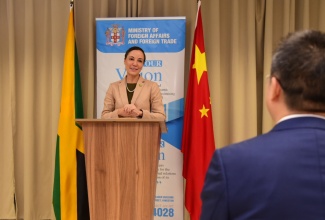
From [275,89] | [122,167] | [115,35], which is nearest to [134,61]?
[115,35]

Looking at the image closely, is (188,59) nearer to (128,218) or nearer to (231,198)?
(128,218)

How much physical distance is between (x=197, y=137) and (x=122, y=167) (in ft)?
5.93

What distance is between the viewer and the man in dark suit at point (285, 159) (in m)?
0.93

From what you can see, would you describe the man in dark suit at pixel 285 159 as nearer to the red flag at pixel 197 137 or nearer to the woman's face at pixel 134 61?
the woman's face at pixel 134 61

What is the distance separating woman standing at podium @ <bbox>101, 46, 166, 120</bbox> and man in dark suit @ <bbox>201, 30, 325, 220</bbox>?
9.14ft

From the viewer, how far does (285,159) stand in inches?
37.1

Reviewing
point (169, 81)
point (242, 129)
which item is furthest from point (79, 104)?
point (242, 129)

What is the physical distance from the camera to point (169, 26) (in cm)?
429

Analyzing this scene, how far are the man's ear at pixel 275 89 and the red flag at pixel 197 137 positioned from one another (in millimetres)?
3130

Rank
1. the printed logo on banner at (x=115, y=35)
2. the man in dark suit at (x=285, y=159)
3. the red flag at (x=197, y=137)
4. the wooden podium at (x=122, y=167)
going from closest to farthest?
the man in dark suit at (x=285, y=159)
the wooden podium at (x=122, y=167)
the red flag at (x=197, y=137)
the printed logo on banner at (x=115, y=35)

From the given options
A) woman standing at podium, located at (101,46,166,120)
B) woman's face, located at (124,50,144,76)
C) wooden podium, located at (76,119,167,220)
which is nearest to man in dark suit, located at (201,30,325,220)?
wooden podium, located at (76,119,167,220)

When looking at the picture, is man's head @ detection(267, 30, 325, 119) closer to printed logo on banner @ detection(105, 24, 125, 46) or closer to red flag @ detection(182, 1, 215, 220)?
red flag @ detection(182, 1, 215, 220)

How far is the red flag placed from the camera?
4.15 m

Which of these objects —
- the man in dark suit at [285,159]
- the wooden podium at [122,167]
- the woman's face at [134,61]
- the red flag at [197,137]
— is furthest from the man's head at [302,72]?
the red flag at [197,137]
